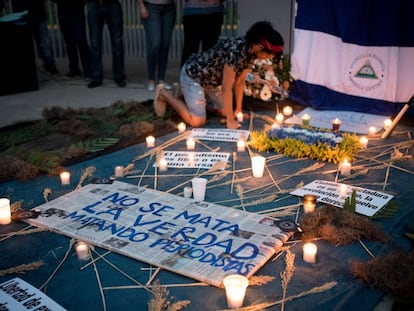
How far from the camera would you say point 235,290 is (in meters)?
1.84

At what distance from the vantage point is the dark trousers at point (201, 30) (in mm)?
5137

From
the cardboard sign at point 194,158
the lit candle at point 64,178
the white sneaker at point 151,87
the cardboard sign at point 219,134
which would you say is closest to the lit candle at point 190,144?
the cardboard sign at point 194,158

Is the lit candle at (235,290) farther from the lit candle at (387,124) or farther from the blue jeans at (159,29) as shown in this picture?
the blue jeans at (159,29)

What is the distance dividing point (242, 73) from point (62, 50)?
222 inches

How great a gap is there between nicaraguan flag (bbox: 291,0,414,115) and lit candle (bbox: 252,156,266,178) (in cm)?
208

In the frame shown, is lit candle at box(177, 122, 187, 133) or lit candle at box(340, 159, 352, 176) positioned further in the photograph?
lit candle at box(177, 122, 187, 133)

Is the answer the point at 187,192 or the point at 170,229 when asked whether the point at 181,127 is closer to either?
the point at 187,192

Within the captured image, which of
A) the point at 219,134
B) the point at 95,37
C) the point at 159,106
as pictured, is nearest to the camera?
the point at 219,134

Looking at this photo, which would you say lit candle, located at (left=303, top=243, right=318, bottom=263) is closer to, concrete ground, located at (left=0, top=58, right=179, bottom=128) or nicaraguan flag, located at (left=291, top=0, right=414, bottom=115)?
nicaraguan flag, located at (left=291, top=0, right=414, bottom=115)

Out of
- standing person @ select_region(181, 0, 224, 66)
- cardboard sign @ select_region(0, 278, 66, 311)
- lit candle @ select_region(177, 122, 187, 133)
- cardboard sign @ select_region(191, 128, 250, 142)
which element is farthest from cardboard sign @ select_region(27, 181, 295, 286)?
standing person @ select_region(181, 0, 224, 66)

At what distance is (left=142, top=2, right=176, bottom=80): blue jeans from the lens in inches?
216

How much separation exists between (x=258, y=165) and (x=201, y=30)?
248 centimetres

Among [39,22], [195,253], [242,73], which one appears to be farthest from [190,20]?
[195,253]

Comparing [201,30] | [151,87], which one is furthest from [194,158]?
[151,87]
